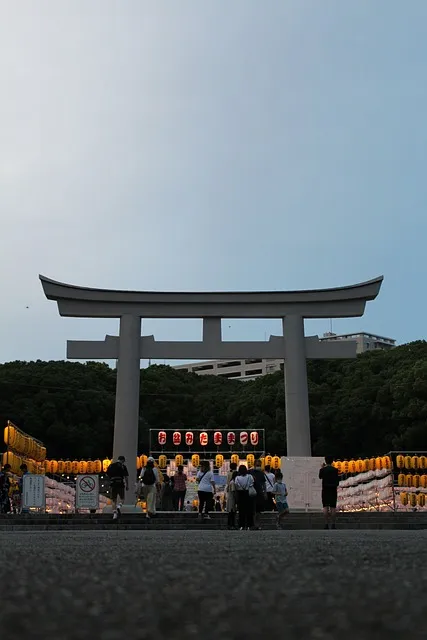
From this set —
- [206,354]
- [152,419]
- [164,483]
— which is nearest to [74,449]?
[152,419]

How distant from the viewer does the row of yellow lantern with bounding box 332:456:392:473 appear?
2575cm

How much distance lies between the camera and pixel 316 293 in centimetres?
2447

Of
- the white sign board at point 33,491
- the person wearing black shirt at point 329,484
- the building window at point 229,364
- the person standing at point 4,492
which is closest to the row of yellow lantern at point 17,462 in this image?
the white sign board at point 33,491

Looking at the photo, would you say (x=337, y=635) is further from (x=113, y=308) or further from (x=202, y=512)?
(x=113, y=308)

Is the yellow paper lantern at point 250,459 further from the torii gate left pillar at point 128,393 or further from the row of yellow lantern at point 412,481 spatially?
the torii gate left pillar at point 128,393

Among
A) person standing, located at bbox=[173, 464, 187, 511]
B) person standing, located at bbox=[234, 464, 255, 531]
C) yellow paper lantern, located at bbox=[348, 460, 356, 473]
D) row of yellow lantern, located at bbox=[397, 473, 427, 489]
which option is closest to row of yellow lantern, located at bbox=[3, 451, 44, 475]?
person standing, located at bbox=[173, 464, 187, 511]

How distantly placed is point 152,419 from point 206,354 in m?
19.5

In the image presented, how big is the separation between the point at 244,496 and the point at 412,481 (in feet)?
46.1

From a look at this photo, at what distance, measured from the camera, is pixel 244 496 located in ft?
47.4

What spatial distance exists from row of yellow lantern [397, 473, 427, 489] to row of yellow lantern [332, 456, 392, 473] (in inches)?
35.3

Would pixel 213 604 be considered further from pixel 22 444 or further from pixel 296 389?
pixel 22 444

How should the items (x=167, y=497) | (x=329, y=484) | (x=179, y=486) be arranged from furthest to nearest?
(x=167, y=497)
(x=179, y=486)
(x=329, y=484)

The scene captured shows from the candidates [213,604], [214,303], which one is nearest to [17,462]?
[214,303]

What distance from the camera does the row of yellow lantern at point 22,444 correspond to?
24.3 meters
